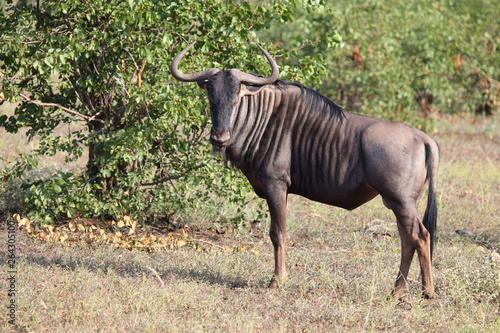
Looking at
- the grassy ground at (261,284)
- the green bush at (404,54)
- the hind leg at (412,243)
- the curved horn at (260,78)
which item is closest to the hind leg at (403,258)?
the hind leg at (412,243)

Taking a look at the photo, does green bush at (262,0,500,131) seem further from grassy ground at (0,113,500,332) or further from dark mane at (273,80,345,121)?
dark mane at (273,80,345,121)

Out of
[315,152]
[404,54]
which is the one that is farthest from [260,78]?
[404,54]

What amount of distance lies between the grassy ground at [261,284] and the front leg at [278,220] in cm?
15

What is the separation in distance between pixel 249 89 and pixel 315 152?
78 cm

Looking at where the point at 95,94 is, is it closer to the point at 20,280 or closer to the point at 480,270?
the point at 20,280

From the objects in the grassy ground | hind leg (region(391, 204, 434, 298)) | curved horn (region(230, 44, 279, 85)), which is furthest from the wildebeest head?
hind leg (region(391, 204, 434, 298))

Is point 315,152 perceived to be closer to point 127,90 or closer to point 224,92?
point 224,92

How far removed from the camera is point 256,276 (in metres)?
5.78

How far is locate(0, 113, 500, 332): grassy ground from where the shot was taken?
4.67 metres

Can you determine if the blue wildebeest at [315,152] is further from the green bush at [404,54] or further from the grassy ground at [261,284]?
the green bush at [404,54]

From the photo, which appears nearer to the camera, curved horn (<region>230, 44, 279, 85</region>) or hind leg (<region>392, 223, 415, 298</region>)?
curved horn (<region>230, 44, 279, 85</region>)

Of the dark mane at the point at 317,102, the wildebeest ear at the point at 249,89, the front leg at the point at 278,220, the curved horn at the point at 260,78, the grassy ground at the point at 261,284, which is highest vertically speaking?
the curved horn at the point at 260,78

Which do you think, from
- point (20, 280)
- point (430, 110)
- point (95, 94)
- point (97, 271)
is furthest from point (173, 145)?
point (430, 110)

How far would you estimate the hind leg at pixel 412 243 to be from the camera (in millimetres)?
5000
